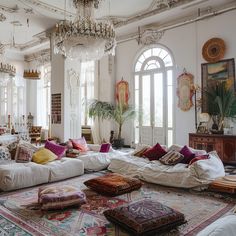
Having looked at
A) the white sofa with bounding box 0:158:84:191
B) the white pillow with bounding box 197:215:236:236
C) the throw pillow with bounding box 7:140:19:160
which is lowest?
the white sofa with bounding box 0:158:84:191

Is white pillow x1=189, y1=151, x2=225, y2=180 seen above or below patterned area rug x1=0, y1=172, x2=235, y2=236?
above

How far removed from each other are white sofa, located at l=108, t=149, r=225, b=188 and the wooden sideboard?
1.31 m

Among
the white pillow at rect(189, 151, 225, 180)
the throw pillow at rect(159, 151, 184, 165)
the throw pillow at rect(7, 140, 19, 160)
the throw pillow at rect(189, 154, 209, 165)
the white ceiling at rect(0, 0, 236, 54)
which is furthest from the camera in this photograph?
the white ceiling at rect(0, 0, 236, 54)

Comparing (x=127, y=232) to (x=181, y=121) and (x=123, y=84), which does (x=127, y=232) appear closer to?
(x=181, y=121)

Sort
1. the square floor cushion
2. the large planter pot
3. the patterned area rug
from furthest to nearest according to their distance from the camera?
1. the large planter pot
2. the square floor cushion
3. the patterned area rug

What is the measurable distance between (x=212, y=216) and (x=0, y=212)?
8.99 ft

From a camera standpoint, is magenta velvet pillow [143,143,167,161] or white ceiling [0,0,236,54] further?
white ceiling [0,0,236,54]

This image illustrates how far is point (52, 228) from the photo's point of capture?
9.97 feet

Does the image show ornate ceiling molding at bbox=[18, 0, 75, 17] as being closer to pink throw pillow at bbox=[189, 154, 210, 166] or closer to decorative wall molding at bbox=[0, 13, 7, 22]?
decorative wall molding at bbox=[0, 13, 7, 22]

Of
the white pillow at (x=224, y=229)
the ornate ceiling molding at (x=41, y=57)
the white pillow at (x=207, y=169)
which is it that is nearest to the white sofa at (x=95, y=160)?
the white pillow at (x=207, y=169)

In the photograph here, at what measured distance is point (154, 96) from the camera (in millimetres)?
8602

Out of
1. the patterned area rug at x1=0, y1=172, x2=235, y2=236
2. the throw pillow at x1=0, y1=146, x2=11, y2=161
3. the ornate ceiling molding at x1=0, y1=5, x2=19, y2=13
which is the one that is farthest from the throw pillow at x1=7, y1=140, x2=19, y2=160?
the ornate ceiling molding at x1=0, y1=5, x2=19, y2=13

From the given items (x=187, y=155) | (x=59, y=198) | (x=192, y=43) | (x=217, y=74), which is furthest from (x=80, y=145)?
(x=192, y=43)

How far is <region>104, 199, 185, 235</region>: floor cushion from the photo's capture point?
2756mm
